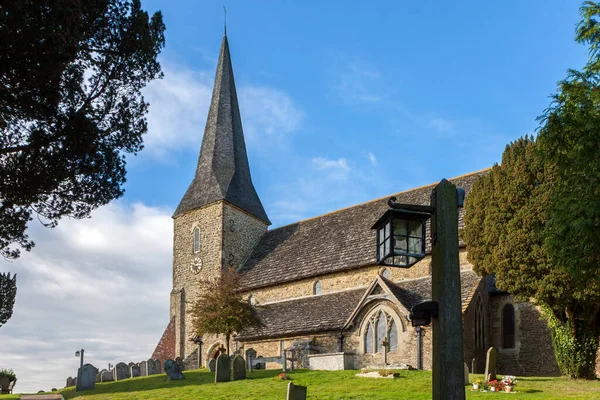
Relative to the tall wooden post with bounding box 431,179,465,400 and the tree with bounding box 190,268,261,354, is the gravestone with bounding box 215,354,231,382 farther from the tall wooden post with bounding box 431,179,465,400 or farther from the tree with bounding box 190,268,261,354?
the tall wooden post with bounding box 431,179,465,400

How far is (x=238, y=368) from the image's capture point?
2194 centimetres

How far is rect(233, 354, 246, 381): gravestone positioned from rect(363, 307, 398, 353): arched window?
5.44 metres

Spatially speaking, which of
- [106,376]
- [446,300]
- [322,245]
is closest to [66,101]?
[446,300]

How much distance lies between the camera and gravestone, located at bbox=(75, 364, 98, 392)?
23783mm

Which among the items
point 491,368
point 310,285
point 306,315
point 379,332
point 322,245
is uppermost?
point 322,245

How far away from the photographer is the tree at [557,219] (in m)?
15.7

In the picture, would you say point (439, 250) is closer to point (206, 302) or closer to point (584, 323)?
point (584, 323)

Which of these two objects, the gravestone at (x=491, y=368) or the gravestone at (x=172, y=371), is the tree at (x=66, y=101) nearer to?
the gravestone at (x=172, y=371)

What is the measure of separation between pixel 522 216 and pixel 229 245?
63.9 feet

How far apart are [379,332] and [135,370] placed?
1226 centimetres

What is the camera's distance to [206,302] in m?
30.5

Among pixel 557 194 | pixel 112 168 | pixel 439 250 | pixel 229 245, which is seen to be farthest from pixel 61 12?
pixel 229 245

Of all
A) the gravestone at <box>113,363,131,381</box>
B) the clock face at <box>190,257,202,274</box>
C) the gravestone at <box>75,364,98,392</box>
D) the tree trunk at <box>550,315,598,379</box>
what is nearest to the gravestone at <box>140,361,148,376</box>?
the gravestone at <box>113,363,131,381</box>

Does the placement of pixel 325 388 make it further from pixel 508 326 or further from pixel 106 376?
pixel 106 376
